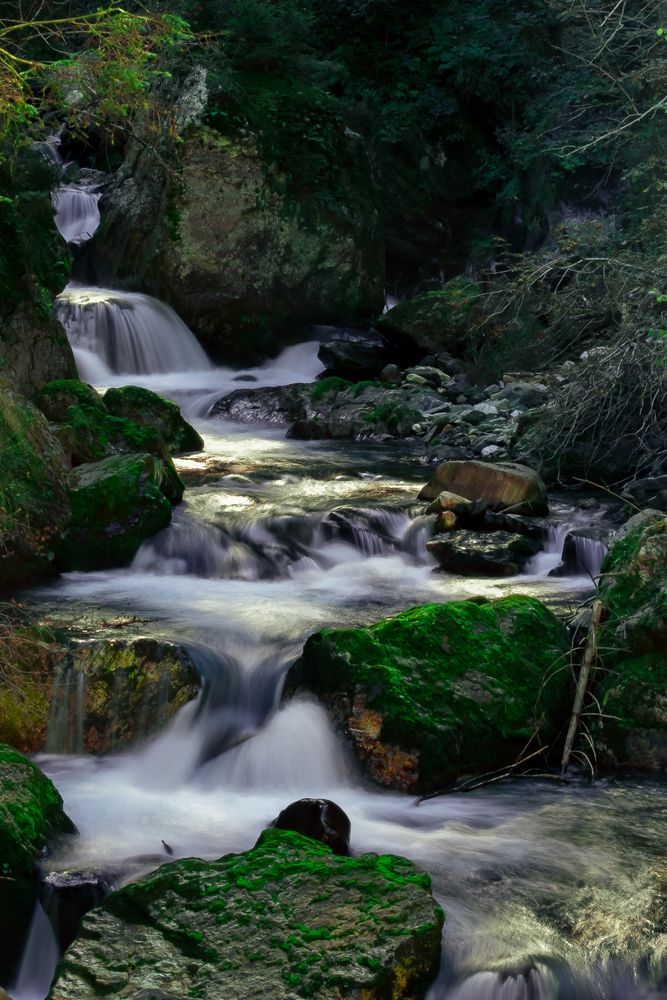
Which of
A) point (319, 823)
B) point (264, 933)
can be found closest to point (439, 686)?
point (319, 823)

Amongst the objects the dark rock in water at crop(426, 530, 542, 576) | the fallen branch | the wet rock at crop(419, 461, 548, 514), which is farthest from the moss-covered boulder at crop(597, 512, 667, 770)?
the wet rock at crop(419, 461, 548, 514)

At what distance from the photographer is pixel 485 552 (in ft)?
27.5

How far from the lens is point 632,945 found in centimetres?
413

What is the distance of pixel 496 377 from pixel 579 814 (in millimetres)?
9918

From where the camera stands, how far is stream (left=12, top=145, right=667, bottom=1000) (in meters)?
4.16

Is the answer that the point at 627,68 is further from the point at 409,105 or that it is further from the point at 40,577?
the point at 40,577

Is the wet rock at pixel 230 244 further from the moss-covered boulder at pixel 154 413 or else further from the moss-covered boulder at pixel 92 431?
the moss-covered boulder at pixel 92 431

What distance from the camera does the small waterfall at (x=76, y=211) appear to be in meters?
17.5

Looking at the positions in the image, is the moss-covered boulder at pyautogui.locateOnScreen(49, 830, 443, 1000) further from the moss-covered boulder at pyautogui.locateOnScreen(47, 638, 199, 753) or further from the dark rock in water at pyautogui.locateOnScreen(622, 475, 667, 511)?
the dark rock in water at pyautogui.locateOnScreen(622, 475, 667, 511)

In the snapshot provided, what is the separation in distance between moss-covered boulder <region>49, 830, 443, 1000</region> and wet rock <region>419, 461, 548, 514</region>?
17.7 feet

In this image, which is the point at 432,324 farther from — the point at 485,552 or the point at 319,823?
the point at 319,823

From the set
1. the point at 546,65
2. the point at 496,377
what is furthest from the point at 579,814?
the point at 546,65

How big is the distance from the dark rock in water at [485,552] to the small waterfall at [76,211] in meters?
10.7

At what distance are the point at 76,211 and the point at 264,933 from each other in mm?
15773
